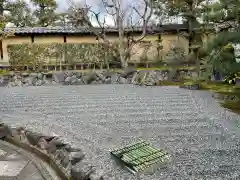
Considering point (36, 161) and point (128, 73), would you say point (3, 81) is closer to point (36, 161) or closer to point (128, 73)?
point (128, 73)

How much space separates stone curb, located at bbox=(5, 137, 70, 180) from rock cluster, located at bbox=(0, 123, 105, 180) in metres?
0.02

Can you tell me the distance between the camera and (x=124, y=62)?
15.4 metres

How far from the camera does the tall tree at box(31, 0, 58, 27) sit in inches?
871

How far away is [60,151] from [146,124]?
199cm

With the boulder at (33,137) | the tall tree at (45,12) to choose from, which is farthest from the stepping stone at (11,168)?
the tall tree at (45,12)

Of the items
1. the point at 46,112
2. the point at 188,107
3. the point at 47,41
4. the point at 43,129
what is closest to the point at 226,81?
the point at 188,107

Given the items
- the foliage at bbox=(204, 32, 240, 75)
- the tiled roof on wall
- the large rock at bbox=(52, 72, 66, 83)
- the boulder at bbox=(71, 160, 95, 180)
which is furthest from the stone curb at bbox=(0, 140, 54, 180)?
the tiled roof on wall

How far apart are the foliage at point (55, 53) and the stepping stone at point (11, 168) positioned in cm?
1156

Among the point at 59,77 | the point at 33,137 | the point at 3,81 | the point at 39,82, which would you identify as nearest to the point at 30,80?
the point at 39,82

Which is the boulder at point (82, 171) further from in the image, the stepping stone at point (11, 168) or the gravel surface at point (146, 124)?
the stepping stone at point (11, 168)

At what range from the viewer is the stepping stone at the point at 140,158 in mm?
3381

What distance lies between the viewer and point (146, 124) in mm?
5621

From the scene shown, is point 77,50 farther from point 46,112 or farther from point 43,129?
point 43,129

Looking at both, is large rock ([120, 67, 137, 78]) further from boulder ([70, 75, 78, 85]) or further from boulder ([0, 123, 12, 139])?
boulder ([0, 123, 12, 139])
